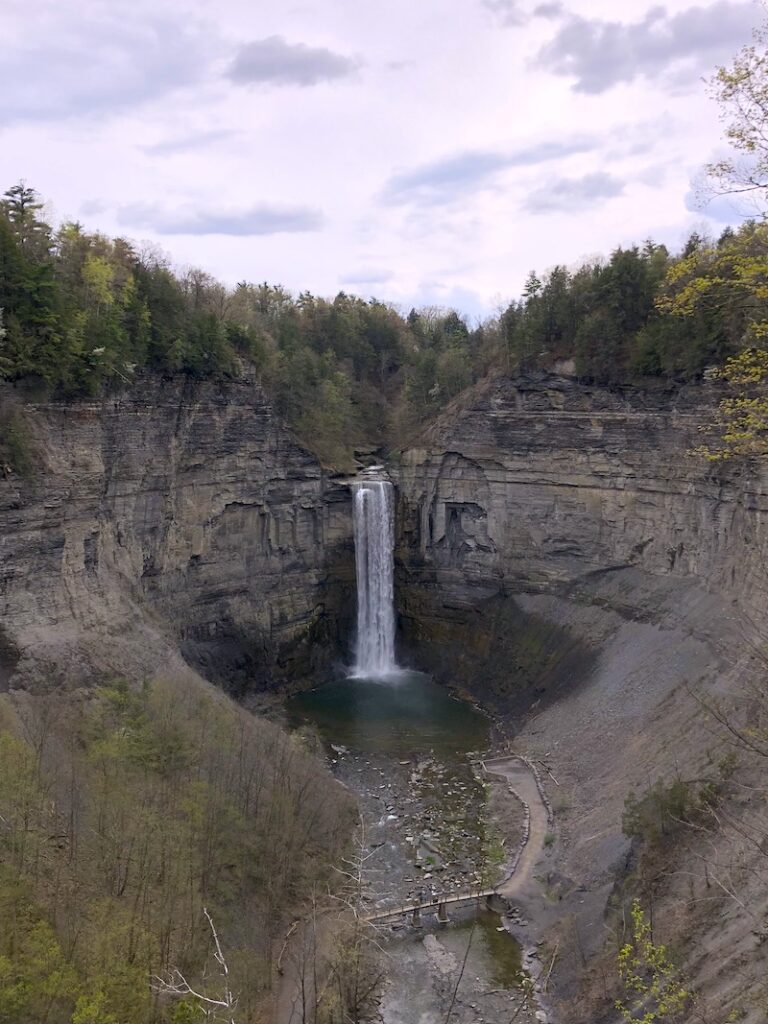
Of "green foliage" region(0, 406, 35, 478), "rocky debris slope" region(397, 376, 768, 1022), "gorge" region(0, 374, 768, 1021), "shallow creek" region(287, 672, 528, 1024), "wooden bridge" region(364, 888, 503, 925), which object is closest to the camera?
"shallow creek" region(287, 672, 528, 1024)

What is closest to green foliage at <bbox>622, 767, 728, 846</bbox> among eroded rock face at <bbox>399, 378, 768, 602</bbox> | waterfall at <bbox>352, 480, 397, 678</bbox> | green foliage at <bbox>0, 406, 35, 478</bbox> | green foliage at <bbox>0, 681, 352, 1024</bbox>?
green foliage at <bbox>0, 681, 352, 1024</bbox>

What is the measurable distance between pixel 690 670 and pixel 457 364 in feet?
89.8

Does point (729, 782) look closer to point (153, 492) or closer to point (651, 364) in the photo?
point (651, 364)

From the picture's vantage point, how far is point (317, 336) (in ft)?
216

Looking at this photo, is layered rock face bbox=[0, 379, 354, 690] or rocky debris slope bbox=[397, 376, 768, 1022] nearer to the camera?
rocky debris slope bbox=[397, 376, 768, 1022]

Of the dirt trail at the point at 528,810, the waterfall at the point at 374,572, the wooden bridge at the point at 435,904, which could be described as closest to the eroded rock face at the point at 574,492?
the waterfall at the point at 374,572

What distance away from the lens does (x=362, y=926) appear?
23266 mm

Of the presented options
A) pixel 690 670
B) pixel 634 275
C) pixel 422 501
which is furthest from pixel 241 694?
pixel 634 275

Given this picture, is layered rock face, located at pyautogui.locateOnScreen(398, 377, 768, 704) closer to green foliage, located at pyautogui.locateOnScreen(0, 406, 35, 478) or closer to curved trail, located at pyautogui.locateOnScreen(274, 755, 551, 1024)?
curved trail, located at pyautogui.locateOnScreen(274, 755, 551, 1024)

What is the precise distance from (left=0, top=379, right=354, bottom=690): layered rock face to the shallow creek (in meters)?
4.96

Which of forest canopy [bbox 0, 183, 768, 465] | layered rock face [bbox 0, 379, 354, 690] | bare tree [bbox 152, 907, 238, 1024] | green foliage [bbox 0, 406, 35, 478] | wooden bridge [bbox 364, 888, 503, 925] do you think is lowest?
wooden bridge [bbox 364, 888, 503, 925]

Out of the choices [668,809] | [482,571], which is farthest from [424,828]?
[482,571]

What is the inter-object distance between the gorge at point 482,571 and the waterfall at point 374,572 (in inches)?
16.6

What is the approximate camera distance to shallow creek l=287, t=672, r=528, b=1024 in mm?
22734
